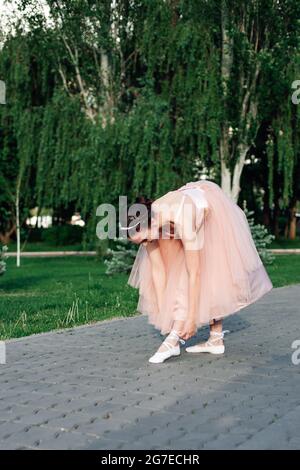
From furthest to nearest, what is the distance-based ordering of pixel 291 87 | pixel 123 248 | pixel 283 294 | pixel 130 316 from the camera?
pixel 291 87 < pixel 123 248 < pixel 283 294 < pixel 130 316

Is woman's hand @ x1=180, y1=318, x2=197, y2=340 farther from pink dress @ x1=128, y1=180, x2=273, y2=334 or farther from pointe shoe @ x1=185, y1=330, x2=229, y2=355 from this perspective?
pointe shoe @ x1=185, y1=330, x2=229, y2=355

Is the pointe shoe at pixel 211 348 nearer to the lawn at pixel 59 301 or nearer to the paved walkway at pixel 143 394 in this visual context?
the paved walkway at pixel 143 394

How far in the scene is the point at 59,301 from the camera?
14156mm

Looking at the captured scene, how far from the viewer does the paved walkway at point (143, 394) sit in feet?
15.6

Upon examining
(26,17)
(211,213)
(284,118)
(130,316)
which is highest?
(26,17)

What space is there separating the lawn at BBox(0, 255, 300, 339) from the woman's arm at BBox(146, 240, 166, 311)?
229 centimetres

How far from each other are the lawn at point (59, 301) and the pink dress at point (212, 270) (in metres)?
2.37

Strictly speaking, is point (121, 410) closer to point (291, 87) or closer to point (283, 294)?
point (283, 294)

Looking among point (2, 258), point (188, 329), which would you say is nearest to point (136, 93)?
point (2, 258)

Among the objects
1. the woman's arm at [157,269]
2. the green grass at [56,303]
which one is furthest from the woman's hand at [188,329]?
the green grass at [56,303]

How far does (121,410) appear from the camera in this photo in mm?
5469
